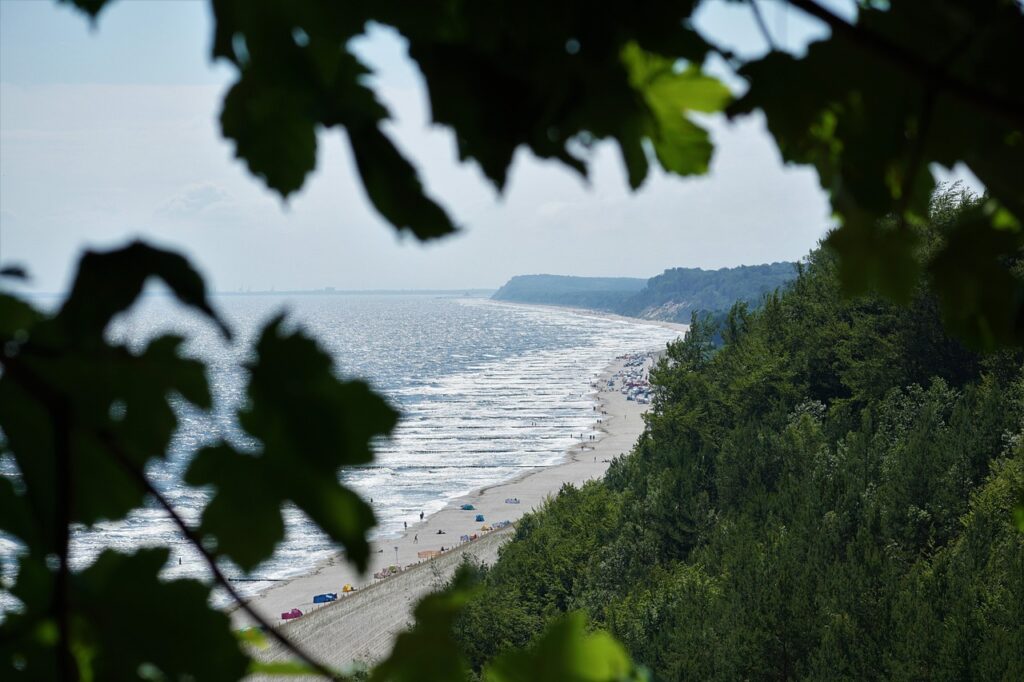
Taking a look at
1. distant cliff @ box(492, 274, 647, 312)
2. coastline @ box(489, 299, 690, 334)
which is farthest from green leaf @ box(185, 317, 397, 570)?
distant cliff @ box(492, 274, 647, 312)

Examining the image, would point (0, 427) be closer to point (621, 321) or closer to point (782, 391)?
point (782, 391)

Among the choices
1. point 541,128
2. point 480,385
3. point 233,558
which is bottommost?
point 480,385

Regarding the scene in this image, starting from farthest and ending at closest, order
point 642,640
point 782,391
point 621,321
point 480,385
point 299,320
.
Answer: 1. point 621,321
2. point 480,385
3. point 782,391
4. point 642,640
5. point 299,320

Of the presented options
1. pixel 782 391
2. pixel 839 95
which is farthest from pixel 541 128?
pixel 782 391

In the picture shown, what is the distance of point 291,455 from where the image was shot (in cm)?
48

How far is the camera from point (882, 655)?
43.2ft

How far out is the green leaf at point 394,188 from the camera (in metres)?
0.60

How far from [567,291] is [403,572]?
154 m

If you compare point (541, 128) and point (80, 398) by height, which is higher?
point (541, 128)

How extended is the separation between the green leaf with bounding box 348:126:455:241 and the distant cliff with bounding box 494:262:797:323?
81035mm

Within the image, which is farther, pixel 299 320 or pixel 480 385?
pixel 480 385

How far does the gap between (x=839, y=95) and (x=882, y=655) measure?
14.3 m

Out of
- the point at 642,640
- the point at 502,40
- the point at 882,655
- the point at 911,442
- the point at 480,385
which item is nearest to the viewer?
the point at 502,40

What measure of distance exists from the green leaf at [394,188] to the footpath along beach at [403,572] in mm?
15162
